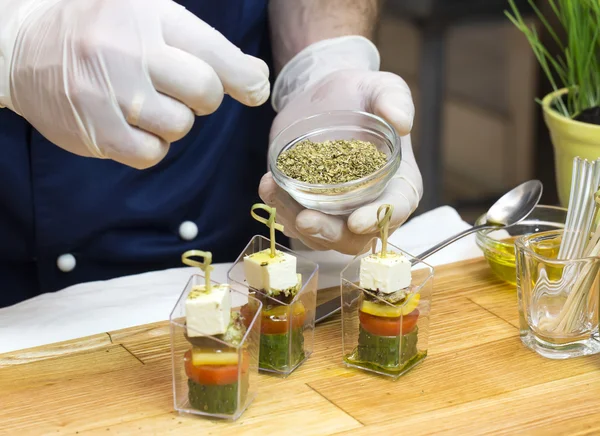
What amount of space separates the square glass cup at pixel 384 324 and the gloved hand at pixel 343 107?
0.11 metres

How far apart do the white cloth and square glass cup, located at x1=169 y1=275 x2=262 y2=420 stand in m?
0.26

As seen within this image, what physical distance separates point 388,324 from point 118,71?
1.44 ft

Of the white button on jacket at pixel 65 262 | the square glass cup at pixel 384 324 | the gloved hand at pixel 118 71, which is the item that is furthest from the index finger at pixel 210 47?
the white button on jacket at pixel 65 262

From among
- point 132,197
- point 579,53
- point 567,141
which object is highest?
point 579,53

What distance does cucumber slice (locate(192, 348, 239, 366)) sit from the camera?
0.90 metres

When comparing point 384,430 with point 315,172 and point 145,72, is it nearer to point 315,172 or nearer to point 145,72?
point 315,172

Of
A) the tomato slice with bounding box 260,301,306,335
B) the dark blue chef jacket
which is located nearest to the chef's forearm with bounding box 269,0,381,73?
the dark blue chef jacket

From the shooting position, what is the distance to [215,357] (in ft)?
2.97

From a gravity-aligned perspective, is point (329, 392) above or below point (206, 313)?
below

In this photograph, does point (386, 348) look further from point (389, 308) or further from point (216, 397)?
point (216, 397)

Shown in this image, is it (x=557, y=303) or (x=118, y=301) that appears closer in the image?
(x=557, y=303)

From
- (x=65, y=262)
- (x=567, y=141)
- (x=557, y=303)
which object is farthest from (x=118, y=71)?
(x=567, y=141)

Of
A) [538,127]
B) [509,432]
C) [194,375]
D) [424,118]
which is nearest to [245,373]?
[194,375]

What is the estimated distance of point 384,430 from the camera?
915 mm
